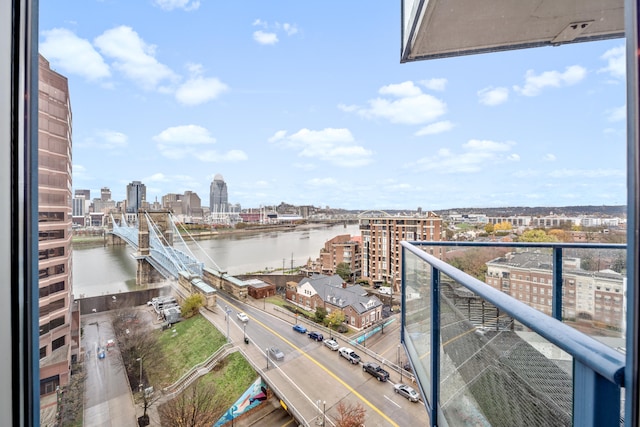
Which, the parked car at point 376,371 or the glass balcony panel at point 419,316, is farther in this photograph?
the parked car at point 376,371

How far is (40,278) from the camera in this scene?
659 mm

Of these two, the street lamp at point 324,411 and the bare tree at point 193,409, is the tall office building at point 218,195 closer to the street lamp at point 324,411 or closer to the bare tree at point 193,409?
the bare tree at point 193,409

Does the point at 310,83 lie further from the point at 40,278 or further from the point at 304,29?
the point at 40,278

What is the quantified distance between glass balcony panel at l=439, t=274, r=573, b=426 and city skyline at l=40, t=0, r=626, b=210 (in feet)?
3.20

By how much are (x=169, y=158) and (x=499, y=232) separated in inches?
135

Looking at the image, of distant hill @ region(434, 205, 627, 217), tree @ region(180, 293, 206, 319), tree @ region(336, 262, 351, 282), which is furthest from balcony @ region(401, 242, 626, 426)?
tree @ region(336, 262, 351, 282)

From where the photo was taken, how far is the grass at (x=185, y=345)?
9.67ft

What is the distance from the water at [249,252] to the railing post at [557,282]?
336cm

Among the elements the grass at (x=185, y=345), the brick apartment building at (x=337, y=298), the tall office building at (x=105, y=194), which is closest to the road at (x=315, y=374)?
the grass at (x=185, y=345)

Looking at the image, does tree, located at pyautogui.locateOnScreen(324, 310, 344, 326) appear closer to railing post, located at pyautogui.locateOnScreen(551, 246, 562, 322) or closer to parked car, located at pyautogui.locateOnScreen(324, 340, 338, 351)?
parked car, located at pyautogui.locateOnScreen(324, 340, 338, 351)

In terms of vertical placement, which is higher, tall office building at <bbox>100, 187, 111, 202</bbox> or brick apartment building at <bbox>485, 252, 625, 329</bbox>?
tall office building at <bbox>100, 187, 111, 202</bbox>

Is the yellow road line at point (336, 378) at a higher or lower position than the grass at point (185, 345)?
lower

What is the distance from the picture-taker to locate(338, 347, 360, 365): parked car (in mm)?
3320

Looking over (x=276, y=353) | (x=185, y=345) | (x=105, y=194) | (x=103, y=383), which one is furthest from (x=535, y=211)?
(x=185, y=345)
